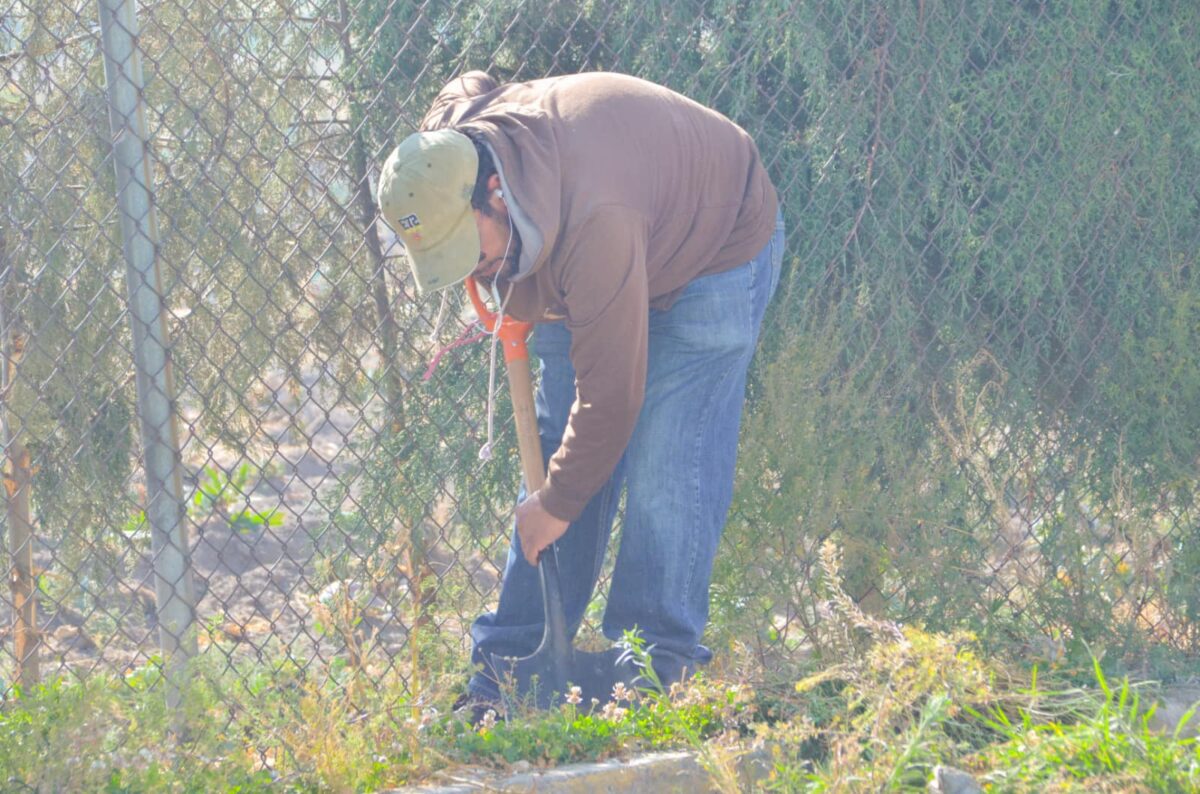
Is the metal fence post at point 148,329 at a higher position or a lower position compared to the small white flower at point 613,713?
higher

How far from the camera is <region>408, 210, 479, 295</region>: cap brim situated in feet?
8.73

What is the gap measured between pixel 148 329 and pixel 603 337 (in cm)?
120

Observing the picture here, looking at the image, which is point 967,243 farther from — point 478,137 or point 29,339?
point 29,339

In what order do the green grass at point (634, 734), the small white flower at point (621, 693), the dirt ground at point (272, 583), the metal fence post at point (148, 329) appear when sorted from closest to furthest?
the green grass at point (634, 734), the small white flower at point (621, 693), the metal fence post at point (148, 329), the dirt ground at point (272, 583)

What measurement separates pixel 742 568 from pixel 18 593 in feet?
8.40

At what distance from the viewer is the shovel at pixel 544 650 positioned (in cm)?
312

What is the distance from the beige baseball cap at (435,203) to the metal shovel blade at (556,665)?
89cm

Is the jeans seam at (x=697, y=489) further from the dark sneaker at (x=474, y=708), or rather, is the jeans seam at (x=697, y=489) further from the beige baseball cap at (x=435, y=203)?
the beige baseball cap at (x=435, y=203)

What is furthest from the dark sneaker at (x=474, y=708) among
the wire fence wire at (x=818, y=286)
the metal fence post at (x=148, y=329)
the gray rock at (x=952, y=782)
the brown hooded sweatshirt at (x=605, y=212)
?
the gray rock at (x=952, y=782)

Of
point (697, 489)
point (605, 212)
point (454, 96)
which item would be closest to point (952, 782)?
point (697, 489)

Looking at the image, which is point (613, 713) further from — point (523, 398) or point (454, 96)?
point (454, 96)

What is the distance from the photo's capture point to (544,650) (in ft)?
10.5

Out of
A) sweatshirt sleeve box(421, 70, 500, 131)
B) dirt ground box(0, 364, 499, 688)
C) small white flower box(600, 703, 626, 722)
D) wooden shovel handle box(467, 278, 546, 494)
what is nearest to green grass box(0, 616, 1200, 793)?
small white flower box(600, 703, 626, 722)

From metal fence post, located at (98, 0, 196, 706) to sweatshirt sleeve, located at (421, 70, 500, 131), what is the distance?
28.5 inches
